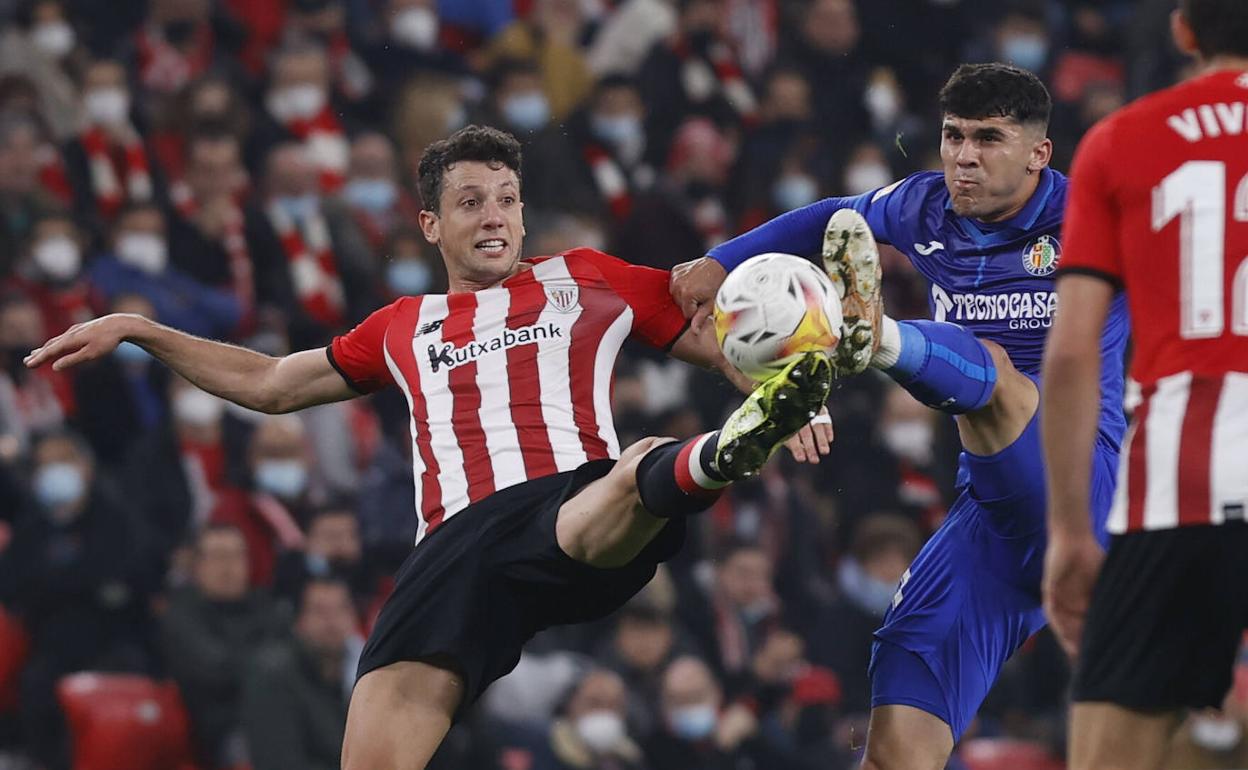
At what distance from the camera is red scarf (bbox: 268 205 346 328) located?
407 inches

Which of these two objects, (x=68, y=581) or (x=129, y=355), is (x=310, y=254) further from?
(x=68, y=581)

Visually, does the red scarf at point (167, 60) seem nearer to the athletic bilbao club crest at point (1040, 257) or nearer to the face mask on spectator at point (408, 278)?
the face mask on spectator at point (408, 278)

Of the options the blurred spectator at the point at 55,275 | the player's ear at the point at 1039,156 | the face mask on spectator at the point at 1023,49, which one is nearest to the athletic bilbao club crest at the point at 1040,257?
the player's ear at the point at 1039,156

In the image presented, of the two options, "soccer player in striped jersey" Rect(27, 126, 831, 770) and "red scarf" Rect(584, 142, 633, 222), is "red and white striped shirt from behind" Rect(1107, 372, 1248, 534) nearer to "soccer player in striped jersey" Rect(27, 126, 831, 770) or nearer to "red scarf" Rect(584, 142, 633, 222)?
"soccer player in striped jersey" Rect(27, 126, 831, 770)

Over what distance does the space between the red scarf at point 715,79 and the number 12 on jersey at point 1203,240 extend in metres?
7.95

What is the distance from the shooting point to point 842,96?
12.1 meters

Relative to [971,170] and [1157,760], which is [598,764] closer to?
[971,170]

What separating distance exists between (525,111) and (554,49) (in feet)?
2.15

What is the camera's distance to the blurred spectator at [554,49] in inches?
458

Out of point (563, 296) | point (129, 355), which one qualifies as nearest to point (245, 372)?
point (563, 296)

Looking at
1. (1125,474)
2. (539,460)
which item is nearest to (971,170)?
(539,460)

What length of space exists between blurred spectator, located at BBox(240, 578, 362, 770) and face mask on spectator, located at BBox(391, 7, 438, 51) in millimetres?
Result: 3990

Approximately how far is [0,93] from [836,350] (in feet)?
22.0

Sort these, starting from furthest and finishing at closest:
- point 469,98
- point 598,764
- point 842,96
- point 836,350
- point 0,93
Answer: point 842,96, point 469,98, point 0,93, point 598,764, point 836,350
